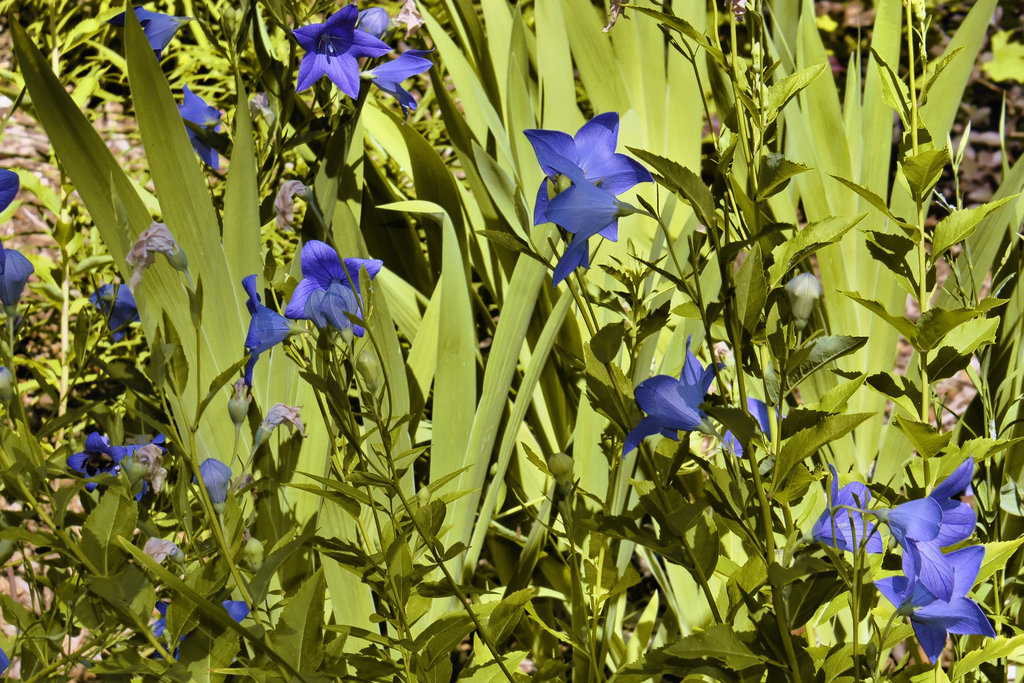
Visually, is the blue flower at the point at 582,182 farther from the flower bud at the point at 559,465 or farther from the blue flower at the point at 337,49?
the blue flower at the point at 337,49

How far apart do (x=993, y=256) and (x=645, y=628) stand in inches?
19.1

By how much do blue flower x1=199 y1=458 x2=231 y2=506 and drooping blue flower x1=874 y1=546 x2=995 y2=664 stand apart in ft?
1.21

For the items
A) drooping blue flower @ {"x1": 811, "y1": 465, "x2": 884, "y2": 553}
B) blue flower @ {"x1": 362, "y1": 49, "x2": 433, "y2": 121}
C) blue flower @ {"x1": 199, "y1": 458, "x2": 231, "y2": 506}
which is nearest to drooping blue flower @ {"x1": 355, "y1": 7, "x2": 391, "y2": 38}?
blue flower @ {"x1": 362, "y1": 49, "x2": 433, "y2": 121}

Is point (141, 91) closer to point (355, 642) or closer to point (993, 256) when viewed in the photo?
point (355, 642)

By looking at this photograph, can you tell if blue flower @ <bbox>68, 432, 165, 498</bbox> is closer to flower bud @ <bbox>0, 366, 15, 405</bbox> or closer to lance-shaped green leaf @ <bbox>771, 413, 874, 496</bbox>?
flower bud @ <bbox>0, 366, 15, 405</bbox>

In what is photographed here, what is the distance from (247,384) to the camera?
0.63m

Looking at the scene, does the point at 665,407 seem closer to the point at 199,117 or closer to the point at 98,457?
the point at 98,457

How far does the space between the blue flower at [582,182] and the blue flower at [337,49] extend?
31 centimetres

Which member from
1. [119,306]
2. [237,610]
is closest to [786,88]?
[237,610]

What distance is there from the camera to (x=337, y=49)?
667 millimetres

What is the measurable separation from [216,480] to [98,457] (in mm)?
153

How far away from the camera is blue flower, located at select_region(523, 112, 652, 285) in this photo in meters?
0.35

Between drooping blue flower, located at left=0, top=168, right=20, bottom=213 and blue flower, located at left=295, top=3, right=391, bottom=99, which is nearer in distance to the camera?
drooping blue flower, located at left=0, top=168, right=20, bottom=213

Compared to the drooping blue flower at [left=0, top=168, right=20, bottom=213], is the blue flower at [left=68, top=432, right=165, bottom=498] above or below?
below
